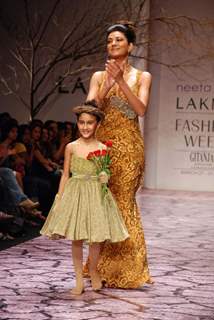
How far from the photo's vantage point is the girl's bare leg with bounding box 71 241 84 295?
4.43 metres

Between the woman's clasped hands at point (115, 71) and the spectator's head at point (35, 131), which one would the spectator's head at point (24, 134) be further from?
the woman's clasped hands at point (115, 71)

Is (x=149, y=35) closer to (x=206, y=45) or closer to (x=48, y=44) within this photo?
(x=206, y=45)

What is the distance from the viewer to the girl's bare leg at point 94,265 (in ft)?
14.7

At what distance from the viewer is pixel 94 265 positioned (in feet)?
14.9

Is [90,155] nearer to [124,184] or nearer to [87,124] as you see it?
[87,124]

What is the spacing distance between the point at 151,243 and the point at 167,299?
2.38 m

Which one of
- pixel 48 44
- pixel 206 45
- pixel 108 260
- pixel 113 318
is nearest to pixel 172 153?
pixel 206 45

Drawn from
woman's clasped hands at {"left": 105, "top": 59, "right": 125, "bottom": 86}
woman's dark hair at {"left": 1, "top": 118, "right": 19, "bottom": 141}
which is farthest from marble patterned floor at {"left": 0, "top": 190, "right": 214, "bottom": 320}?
woman's dark hair at {"left": 1, "top": 118, "right": 19, "bottom": 141}

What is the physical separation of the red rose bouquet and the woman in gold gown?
230 mm

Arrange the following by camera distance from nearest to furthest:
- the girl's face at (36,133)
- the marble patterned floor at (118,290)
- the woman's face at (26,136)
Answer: the marble patterned floor at (118,290) < the woman's face at (26,136) < the girl's face at (36,133)

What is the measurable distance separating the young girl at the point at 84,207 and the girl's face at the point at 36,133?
4310 millimetres

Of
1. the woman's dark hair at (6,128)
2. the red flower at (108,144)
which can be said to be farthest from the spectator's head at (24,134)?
the red flower at (108,144)

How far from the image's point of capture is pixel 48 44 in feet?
39.3

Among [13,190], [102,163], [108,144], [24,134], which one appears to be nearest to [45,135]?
[24,134]
